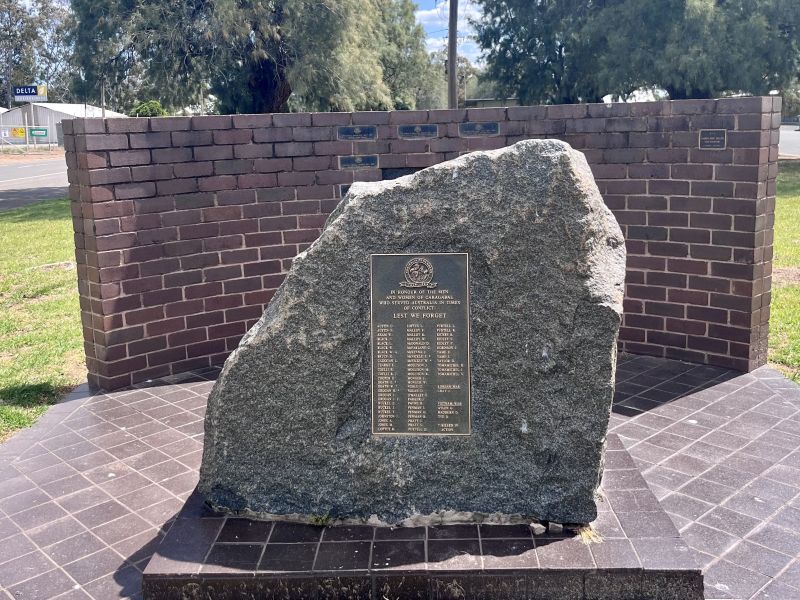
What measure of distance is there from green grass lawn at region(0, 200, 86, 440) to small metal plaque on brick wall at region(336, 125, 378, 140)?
9.40ft

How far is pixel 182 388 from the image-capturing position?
20.6ft

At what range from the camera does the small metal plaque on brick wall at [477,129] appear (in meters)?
6.85

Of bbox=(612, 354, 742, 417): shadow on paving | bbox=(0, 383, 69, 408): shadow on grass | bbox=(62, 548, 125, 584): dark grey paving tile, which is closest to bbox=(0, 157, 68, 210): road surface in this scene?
bbox=(0, 383, 69, 408): shadow on grass

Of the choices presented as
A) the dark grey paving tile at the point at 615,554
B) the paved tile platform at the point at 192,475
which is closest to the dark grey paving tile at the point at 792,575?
the paved tile platform at the point at 192,475

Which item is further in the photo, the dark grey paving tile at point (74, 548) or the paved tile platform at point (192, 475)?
the dark grey paving tile at point (74, 548)

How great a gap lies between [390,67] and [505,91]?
8842 millimetres

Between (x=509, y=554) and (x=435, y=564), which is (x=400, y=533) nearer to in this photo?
(x=435, y=564)

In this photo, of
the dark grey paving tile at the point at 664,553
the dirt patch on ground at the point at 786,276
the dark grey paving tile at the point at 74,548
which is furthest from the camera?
the dirt patch on ground at the point at 786,276

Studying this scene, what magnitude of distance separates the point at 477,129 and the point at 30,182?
22.9 metres

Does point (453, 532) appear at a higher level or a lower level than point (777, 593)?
higher

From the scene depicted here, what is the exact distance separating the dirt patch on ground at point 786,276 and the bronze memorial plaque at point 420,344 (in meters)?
6.63

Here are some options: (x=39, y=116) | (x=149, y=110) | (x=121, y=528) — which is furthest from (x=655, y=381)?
(x=39, y=116)

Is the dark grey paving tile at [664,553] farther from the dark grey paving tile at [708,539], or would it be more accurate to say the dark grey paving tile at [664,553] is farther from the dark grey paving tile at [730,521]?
the dark grey paving tile at [730,521]

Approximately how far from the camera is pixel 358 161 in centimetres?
691
